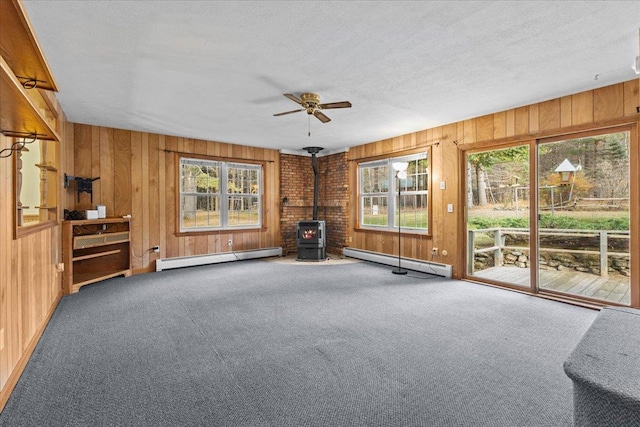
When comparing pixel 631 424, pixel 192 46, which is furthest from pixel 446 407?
pixel 192 46

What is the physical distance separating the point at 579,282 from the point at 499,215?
1261 millimetres

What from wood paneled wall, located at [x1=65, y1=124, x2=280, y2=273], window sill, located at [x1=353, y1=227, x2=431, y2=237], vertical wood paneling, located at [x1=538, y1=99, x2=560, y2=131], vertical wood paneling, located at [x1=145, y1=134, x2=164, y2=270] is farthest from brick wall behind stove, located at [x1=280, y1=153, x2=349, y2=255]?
vertical wood paneling, located at [x1=538, y1=99, x2=560, y2=131]

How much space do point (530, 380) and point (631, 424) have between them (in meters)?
1.57

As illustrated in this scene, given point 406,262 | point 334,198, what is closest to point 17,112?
point 406,262

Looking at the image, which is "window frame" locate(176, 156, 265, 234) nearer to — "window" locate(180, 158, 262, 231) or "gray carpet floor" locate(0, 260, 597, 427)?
"window" locate(180, 158, 262, 231)

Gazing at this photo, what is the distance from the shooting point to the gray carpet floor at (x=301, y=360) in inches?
71.2

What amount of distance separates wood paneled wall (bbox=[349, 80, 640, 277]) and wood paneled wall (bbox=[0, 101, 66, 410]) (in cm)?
520

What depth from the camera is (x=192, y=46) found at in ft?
8.70

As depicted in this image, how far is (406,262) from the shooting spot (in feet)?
19.1

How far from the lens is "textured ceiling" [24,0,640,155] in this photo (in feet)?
7.19

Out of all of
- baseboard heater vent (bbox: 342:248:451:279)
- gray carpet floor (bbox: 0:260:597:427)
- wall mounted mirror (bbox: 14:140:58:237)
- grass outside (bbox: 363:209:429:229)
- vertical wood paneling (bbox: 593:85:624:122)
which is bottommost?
gray carpet floor (bbox: 0:260:597:427)

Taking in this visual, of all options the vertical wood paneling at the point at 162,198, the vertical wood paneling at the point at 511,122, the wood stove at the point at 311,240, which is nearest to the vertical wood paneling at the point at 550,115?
the vertical wood paneling at the point at 511,122

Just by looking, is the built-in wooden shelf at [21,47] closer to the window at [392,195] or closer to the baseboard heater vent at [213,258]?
the baseboard heater vent at [213,258]

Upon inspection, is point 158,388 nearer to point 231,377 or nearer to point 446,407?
point 231,377
